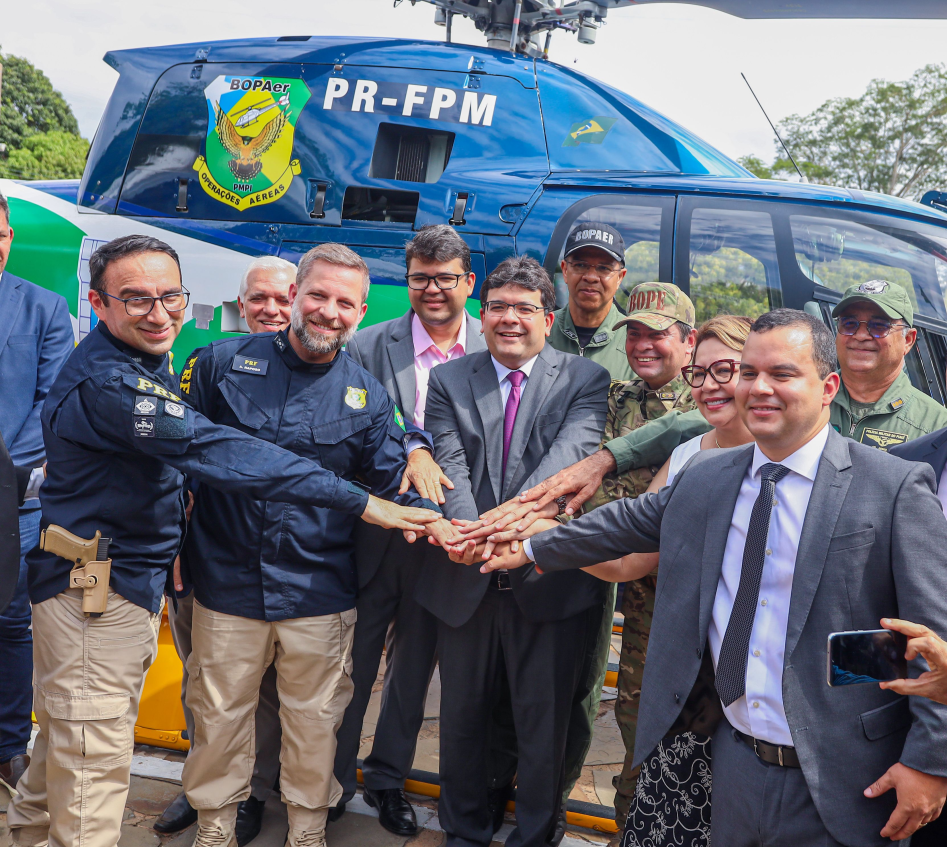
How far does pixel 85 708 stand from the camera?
97.0 inches

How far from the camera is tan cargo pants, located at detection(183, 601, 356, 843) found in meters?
2.77

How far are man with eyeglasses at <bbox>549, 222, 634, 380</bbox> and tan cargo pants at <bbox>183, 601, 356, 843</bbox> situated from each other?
1646mm

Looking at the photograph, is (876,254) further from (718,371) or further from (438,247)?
(438,247)

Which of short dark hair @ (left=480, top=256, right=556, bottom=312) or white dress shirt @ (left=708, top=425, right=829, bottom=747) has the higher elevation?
short dark hair @ (left=480, top=256, right=556, bottom=312)

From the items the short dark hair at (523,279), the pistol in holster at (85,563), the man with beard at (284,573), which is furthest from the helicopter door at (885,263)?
the pistol in holster at (85,563)

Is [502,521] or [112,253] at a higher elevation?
[112,253]

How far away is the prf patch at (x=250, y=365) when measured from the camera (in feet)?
9.28

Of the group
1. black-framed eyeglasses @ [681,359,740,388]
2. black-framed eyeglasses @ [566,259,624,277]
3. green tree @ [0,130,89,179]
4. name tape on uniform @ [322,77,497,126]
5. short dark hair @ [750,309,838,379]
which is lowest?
black-framed eyeglasses @ [681,359,740,388]

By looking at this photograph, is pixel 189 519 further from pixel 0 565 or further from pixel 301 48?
pixel 301 48

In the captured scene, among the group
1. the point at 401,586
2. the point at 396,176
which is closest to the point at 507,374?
the point at 401,586

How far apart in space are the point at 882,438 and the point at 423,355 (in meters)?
1.82

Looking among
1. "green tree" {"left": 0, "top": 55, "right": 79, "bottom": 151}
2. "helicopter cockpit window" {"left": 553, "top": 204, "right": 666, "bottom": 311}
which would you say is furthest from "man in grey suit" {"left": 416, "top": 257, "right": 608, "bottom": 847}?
"green tree" {"left": 0, "top": 55, "right": 79, "bottom": 151}

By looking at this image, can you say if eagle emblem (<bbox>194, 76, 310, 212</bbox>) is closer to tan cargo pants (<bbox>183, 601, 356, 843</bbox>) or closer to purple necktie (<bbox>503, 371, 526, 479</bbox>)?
purple necktie (<bbox>503, 371, 526, 479</bbox>)

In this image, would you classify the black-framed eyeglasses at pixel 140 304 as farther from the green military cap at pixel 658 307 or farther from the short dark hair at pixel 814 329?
the short dark hair at pixel 814 329
